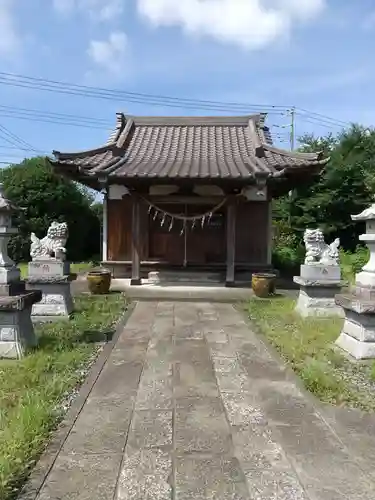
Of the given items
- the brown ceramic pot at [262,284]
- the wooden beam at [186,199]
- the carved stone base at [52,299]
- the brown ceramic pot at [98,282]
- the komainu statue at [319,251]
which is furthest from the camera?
the wooden beam at [186,199]

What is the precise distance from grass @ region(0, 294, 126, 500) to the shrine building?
5.05 metres

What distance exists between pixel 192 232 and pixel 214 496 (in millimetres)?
10618

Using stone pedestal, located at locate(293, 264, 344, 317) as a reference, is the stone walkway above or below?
below

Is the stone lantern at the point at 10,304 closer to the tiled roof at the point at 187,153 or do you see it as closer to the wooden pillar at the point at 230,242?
the tiled roof at the point at 187,153

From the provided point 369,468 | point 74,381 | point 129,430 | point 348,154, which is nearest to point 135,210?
point 74,381

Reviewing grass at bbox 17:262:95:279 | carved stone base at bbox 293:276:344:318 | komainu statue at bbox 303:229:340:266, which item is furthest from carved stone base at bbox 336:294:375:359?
grass at bbox 17:262:95:279

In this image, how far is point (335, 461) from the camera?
2834 mm

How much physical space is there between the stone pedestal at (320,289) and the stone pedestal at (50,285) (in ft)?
13.4

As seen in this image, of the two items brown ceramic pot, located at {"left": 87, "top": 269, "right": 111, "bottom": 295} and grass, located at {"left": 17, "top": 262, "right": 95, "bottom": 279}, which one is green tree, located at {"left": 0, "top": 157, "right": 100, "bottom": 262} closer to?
grass, located at {"left": 17, "top": 262, "right": 95, "bottom": 279}

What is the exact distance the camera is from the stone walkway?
8.24 feet

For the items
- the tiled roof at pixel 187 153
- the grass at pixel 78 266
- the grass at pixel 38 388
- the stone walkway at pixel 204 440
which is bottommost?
the stone walkway at pixel 204 440

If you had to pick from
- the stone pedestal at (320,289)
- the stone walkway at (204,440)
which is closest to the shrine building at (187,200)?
the stone pedestal at (320,289)

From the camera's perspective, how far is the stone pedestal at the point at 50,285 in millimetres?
7594

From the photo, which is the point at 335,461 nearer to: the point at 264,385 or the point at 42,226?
the point at 264,385
